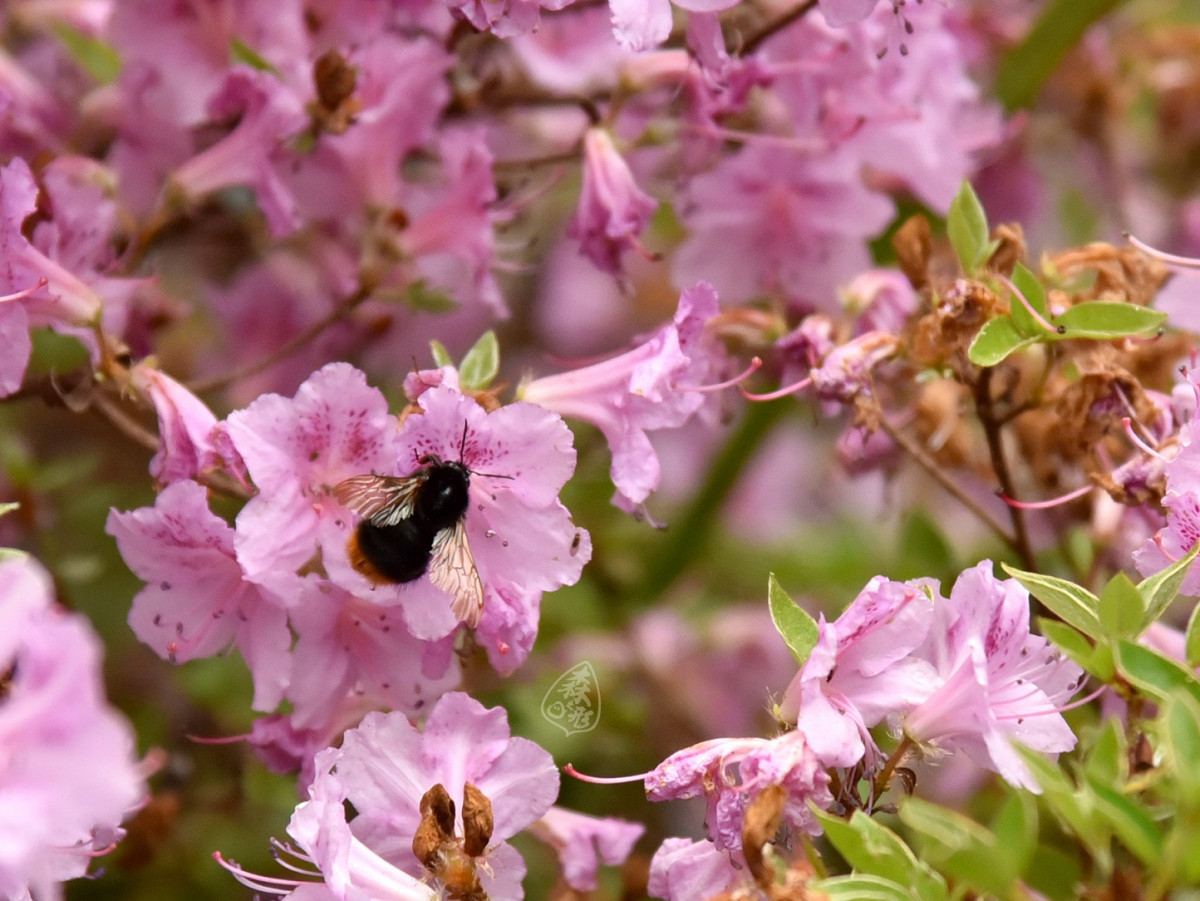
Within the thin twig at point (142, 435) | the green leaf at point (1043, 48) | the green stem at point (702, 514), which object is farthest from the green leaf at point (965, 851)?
the green leaf at point (1043, 48)

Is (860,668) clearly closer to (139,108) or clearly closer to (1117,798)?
(1117,798)

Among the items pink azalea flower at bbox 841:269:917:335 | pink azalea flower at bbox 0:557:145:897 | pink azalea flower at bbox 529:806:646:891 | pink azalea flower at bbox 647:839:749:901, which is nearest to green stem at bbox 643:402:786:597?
pink azalea flower at bbox 841:269:917:335

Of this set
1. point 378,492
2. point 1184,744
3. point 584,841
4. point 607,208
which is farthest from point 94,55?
point 1184,744

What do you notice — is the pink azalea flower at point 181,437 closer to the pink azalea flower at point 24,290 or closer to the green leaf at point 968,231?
the pink azalea flower at point 24,290

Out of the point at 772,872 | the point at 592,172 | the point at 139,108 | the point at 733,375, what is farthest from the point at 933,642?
the point at 139,108

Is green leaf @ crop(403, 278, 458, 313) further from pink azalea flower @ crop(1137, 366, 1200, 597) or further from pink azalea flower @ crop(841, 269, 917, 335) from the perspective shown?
pink azalea flower @ crop(1137, 366, 1200, 597)
